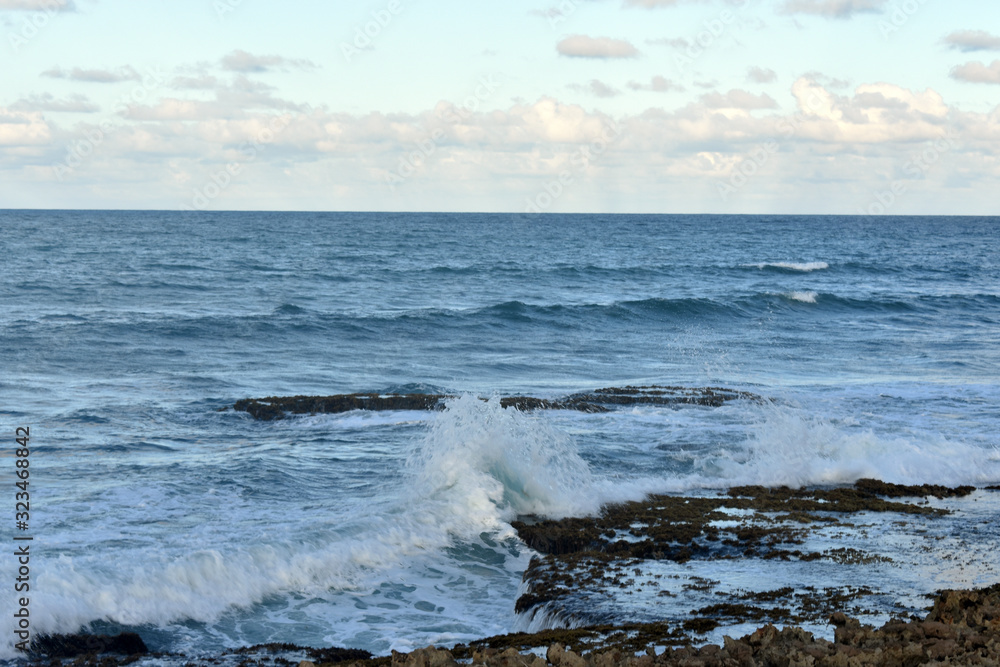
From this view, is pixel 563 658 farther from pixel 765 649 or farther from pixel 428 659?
pixel 765 649

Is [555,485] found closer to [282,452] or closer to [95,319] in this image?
[282,452]

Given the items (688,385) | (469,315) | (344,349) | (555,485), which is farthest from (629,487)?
(469,315)

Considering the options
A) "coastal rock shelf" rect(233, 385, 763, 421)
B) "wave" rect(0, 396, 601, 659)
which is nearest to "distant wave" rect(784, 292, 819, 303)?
"coastal rock shelf" rect(233, 385, 763, 421)

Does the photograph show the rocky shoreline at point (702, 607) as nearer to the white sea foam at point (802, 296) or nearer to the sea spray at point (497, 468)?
the sea spray at point (497, 468)

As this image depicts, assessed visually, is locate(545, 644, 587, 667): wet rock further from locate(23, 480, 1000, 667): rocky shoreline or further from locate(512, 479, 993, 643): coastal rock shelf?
locate(512, 479, 993, 643): coastal rock shelf

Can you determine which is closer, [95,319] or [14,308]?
[95,319]

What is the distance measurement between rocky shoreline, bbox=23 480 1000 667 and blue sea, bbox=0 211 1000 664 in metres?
0.37

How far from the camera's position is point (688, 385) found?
20.1 metres

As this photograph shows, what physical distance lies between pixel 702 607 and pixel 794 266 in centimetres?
5164

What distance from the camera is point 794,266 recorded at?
55469 mm

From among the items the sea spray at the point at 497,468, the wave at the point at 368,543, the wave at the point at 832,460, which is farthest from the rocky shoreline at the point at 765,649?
the wave at the point at 832,460

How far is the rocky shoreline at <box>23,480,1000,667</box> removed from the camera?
16.8 ft

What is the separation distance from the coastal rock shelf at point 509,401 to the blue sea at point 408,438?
48 cm

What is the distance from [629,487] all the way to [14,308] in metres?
26.2
